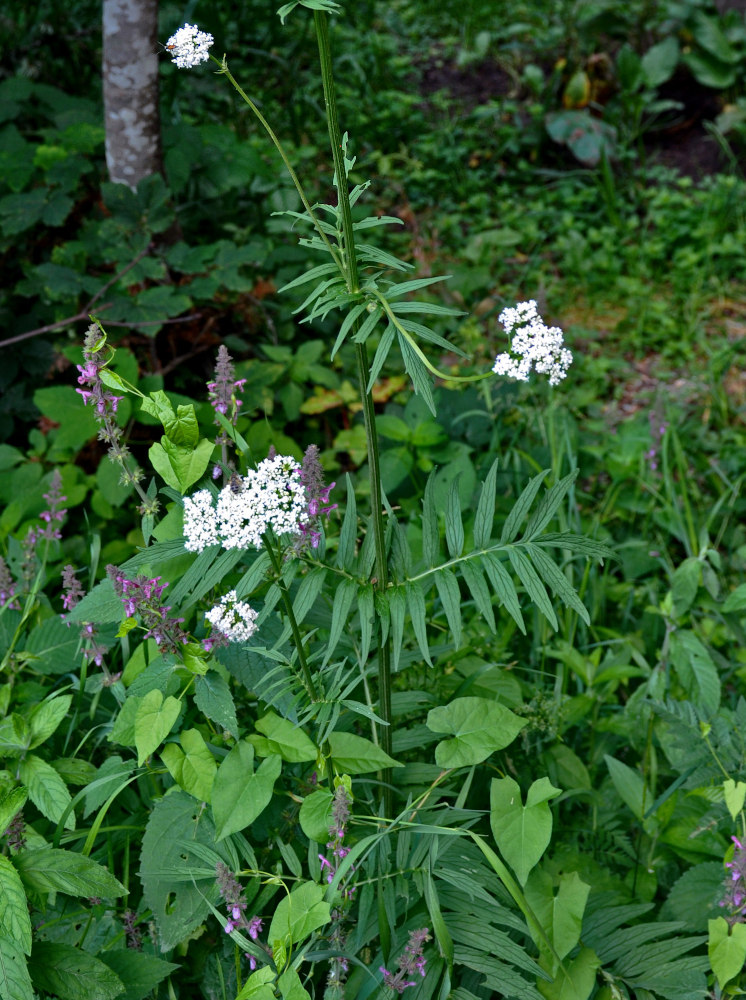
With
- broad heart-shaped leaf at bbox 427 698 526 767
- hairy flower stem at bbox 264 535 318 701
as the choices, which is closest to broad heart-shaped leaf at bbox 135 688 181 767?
hairy flower stem at bbox 264 535 318 701

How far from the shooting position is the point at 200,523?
1.26 metres

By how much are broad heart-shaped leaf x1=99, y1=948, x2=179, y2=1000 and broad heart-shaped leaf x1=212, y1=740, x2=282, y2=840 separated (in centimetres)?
28

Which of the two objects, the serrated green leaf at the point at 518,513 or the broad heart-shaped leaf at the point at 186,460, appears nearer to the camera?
the broad heart-shaped leaf at the point at 186,460

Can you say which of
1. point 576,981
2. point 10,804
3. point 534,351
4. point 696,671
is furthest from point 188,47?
point 696,671

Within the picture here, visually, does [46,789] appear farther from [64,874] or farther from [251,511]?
[251,511]

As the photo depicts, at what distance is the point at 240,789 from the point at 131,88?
2.58 m

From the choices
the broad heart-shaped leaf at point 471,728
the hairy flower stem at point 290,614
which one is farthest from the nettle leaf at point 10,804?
the broad heart-shaped leaf at point 471,728

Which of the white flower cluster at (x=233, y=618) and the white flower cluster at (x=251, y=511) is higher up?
the white flower cluster at (x=251, y=511)

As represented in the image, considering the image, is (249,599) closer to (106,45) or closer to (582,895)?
(582,895)

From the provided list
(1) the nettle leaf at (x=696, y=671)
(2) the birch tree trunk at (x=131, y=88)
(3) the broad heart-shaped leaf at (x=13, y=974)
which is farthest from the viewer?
(2) the birch tree trunk at (x=131, y=88)

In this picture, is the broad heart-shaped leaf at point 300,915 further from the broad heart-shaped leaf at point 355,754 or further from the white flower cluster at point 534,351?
the white flower cluster at point 534,351

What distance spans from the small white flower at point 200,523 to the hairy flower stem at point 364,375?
0.26 m

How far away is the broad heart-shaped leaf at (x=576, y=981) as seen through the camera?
1508 millimetres

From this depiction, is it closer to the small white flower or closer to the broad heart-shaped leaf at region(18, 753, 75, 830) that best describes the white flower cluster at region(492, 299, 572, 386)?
the small white flower
